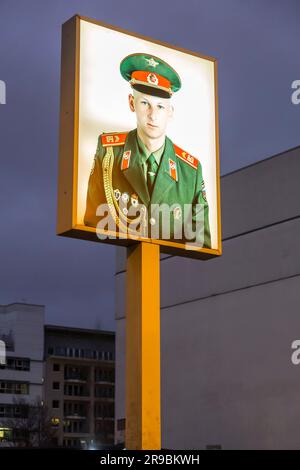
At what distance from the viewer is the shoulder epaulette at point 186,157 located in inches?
722

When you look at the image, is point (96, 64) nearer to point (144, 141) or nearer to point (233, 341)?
point (144, 141)

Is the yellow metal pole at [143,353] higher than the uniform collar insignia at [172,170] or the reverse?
the reverse

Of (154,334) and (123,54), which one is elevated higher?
(123,54)

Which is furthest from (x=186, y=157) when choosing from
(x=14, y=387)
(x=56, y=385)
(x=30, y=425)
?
(x=56, y=385)

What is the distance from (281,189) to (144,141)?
23.2 m

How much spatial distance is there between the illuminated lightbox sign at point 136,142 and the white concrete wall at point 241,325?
2020cm

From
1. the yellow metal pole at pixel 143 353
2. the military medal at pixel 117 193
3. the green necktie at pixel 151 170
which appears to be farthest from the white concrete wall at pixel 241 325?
the military medal at pixel 117 193

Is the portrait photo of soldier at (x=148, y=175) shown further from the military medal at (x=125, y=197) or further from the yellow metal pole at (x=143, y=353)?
the yellow metal pole at (x=143, y=353)

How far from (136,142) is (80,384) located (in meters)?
112

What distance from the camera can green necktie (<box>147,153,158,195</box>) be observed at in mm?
17625

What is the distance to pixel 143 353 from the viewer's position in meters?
16.4

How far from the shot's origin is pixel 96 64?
17109mm

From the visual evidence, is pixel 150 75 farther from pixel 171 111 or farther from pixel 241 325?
pixel 241 325
